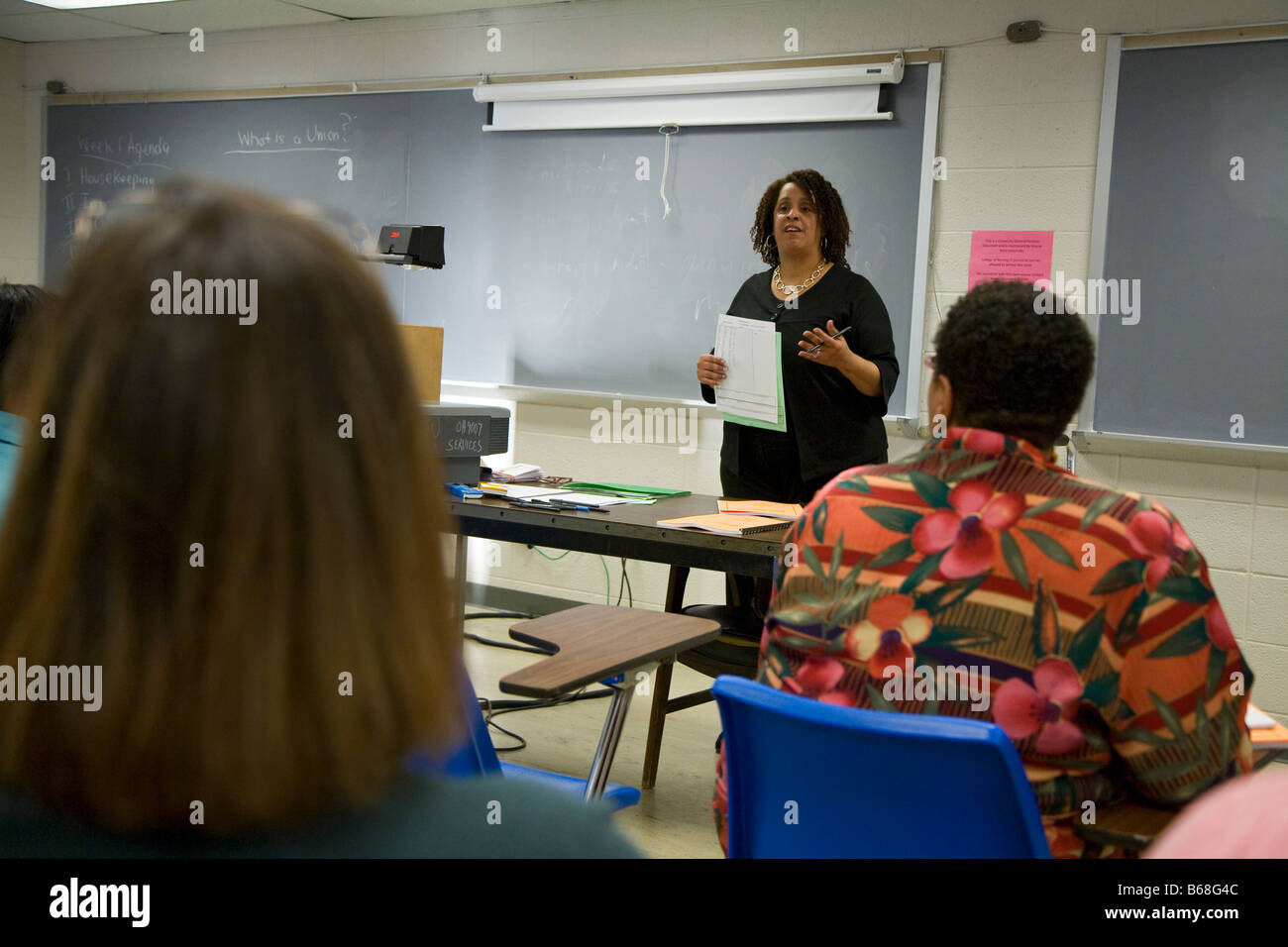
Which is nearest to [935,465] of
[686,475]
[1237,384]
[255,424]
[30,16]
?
[255,424]

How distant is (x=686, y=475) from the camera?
4379 mm

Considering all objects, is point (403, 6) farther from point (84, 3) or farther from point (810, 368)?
point (810, 368)

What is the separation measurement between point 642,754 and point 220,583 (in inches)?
113

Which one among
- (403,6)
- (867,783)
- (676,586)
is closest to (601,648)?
(867,783)

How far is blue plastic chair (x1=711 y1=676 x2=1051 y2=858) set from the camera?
1057 millimetres

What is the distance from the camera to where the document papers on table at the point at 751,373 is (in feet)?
9.36

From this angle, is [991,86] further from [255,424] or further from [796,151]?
[255,424]

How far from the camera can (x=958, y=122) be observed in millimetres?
3764

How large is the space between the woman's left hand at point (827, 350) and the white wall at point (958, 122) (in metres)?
1.14

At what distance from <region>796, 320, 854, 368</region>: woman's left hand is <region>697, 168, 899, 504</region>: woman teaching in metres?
0.06
